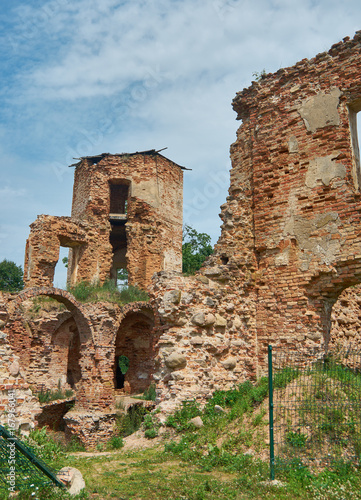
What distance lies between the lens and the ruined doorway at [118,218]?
23284mm

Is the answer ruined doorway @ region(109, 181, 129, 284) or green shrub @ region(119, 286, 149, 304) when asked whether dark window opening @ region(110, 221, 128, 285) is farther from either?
green shrub @ region(119, 286, 149, 304)

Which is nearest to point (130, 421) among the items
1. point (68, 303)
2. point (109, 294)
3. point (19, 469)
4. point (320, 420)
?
point (68, 303)

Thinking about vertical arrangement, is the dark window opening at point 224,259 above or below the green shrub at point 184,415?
above

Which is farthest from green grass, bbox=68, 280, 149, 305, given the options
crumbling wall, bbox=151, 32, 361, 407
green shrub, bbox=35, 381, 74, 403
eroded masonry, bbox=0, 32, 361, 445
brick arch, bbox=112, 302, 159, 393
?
crumbling wall, bbox=151, 32, 361, 407

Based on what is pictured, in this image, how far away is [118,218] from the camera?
22953 mm

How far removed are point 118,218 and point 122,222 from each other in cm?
92

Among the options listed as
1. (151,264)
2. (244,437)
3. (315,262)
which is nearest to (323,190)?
(315,262)

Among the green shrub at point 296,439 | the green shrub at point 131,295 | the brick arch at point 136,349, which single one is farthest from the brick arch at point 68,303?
the green shrub at point 296,439

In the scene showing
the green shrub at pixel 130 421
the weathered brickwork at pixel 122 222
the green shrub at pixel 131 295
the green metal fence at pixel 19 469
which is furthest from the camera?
the weathered brickwork at pixel 122 222

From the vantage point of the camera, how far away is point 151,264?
21.7 meters

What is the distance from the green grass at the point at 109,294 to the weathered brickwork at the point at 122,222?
226cm

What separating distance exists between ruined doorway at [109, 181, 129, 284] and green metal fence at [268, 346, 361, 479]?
17671 millimetres

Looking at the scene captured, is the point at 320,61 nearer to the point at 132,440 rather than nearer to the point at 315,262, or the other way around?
the point at 315,262

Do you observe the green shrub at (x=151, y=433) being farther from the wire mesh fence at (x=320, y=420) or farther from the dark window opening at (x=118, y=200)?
the dark window opening at (x=118, y=200)
